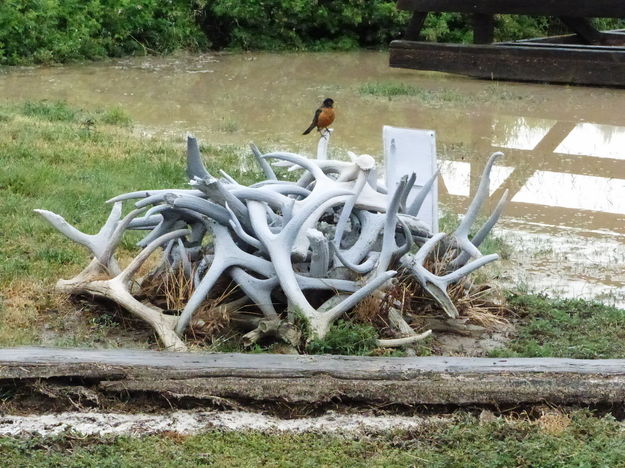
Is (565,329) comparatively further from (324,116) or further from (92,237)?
(324,116)

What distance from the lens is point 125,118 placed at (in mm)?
12359

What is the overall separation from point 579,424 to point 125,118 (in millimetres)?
9060

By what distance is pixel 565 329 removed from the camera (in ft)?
18.7

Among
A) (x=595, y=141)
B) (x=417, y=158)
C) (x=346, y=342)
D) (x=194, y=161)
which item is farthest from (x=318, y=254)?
(x=595, y=141)

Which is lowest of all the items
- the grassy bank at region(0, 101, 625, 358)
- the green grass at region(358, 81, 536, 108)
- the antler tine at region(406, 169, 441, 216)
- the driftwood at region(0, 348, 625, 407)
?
the green grass at region(358, 81, 536, 108)

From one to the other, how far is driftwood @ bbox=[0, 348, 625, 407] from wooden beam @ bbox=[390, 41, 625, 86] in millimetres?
11938

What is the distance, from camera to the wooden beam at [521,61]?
51.3 ft

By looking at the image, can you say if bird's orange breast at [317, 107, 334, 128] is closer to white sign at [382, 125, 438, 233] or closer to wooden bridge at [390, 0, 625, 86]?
white sign at [382, 125, 438, 233]

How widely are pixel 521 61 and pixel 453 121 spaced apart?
3171mm

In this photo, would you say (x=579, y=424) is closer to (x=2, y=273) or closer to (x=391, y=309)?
(x=391, y=309)

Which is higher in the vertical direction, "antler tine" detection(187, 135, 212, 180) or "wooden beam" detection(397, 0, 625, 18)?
"wooden beam" detection(397, 0, 625, 18)

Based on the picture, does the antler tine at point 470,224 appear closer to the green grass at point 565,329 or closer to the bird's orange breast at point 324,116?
the green grass at point 565,329

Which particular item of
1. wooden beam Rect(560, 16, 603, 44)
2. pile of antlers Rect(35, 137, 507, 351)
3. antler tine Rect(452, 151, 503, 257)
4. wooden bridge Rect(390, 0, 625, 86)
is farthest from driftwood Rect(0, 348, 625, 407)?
wooden beam Rect(560, 16, 603, 44)

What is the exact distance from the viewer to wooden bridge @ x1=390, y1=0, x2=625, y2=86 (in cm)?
1556
